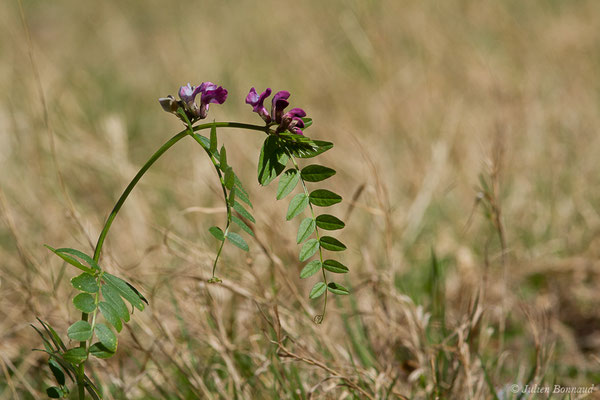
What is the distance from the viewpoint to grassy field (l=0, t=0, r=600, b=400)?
6.12ft

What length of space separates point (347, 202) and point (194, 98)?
1.08 m

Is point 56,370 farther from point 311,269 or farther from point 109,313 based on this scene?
point 311,269

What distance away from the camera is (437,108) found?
3908 mm

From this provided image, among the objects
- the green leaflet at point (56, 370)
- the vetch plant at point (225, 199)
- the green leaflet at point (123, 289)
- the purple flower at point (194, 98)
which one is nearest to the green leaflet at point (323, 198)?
the vetch plant at point (225, 199)

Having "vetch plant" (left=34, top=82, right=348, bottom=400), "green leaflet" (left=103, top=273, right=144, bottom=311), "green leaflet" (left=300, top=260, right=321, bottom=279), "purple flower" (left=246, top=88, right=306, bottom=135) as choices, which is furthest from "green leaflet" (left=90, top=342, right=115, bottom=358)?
"purple flower" (left=246, top=88, right=306, bottom=135)

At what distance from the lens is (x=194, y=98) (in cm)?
115

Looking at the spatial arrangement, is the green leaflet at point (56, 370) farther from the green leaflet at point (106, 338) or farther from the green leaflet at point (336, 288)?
the green leaflet at point (336, 288)

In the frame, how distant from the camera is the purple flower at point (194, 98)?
44.5 inches

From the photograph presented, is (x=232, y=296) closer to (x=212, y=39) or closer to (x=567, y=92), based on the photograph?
(x=567, y=92)

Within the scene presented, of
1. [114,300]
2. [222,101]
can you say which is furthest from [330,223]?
[114,300]

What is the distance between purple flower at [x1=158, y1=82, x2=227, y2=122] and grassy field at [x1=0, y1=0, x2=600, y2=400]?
1.82 ft

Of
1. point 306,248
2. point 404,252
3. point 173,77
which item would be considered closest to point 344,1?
point 173,77

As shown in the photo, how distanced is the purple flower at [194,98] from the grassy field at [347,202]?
1.82ft

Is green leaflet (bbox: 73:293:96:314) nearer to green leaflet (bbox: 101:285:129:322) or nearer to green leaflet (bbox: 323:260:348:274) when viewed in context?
green leaflet (bbox: 101:285:129:322)
